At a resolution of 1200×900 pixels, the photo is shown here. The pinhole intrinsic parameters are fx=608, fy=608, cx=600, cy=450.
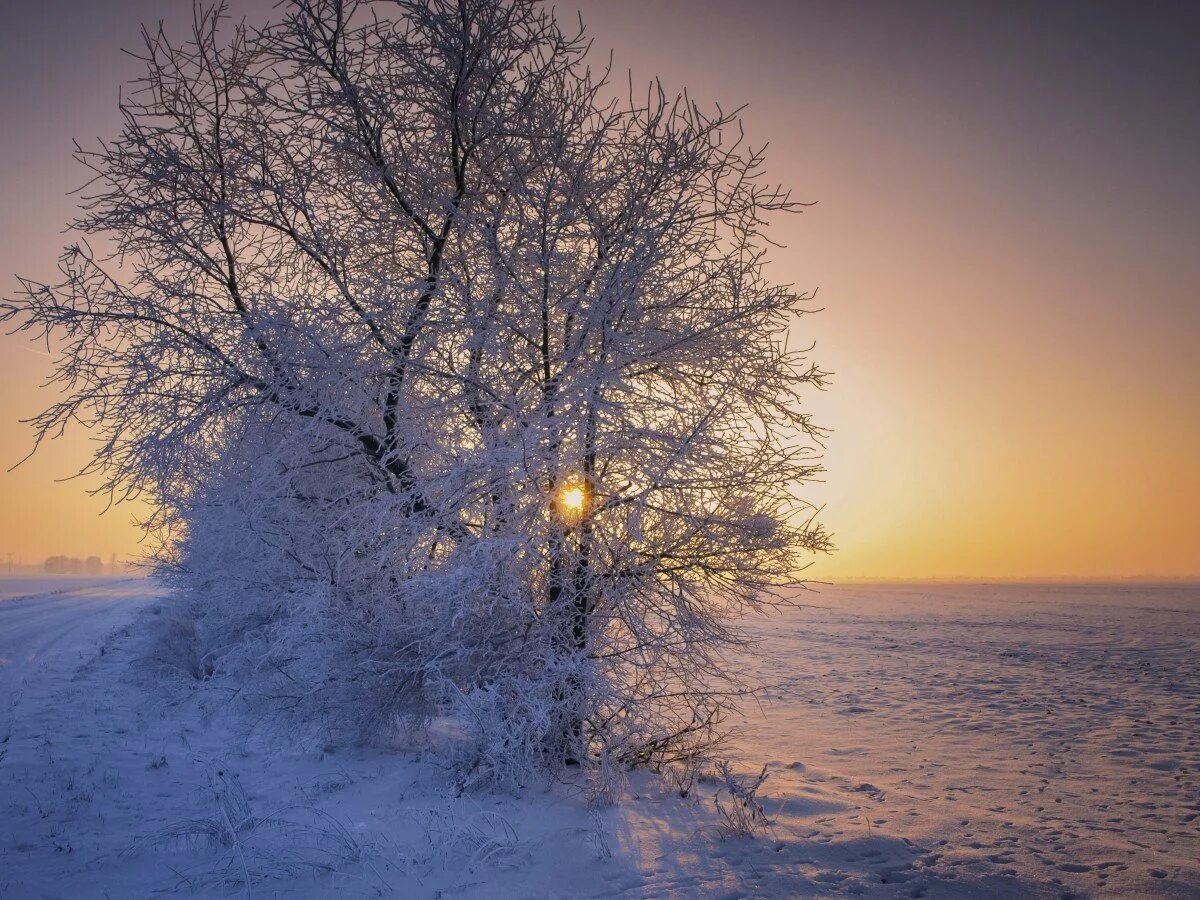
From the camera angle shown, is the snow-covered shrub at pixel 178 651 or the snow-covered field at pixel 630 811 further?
the snow-covered shrub at pixel 178 651

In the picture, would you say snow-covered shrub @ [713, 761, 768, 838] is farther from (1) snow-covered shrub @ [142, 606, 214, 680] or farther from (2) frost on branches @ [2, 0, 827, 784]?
(1) snow-covered shrub @ [142, 606, 214, 680]

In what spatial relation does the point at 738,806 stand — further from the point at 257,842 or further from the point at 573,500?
the point at 257,842

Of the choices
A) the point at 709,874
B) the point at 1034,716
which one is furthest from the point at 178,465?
the point at 1034,716

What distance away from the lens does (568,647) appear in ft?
16.8

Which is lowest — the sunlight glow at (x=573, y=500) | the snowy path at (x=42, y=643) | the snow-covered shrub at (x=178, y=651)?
the snowy path at (x=42, y=643)

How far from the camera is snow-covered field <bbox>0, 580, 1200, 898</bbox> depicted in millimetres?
3785

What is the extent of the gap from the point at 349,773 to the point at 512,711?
2.33 m

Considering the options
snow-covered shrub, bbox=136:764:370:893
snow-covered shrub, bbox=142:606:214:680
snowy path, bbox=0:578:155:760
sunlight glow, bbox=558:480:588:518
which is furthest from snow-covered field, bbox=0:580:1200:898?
sunlight glow, bbox=558:480:588:518

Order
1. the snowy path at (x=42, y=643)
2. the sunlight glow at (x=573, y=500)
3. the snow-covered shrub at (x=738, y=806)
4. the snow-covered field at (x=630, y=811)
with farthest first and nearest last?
the snowy path at (x=42, y=643)
the sunlight glow at (x=573, y=500)
the snow-covered shrub at (x=738, y=806)
the snow-covered field at (x=630, y=811)

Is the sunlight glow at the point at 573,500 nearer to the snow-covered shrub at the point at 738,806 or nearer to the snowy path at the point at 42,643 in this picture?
the snow-covered shrub at the point at 738,806

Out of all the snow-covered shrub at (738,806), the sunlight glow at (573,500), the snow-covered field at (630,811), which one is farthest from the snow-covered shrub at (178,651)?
the snow-covered shrub at (738,806)

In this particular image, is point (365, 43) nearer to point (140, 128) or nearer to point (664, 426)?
point (140, 128)

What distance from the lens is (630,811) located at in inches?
185

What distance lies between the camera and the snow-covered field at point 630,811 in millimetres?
3785
